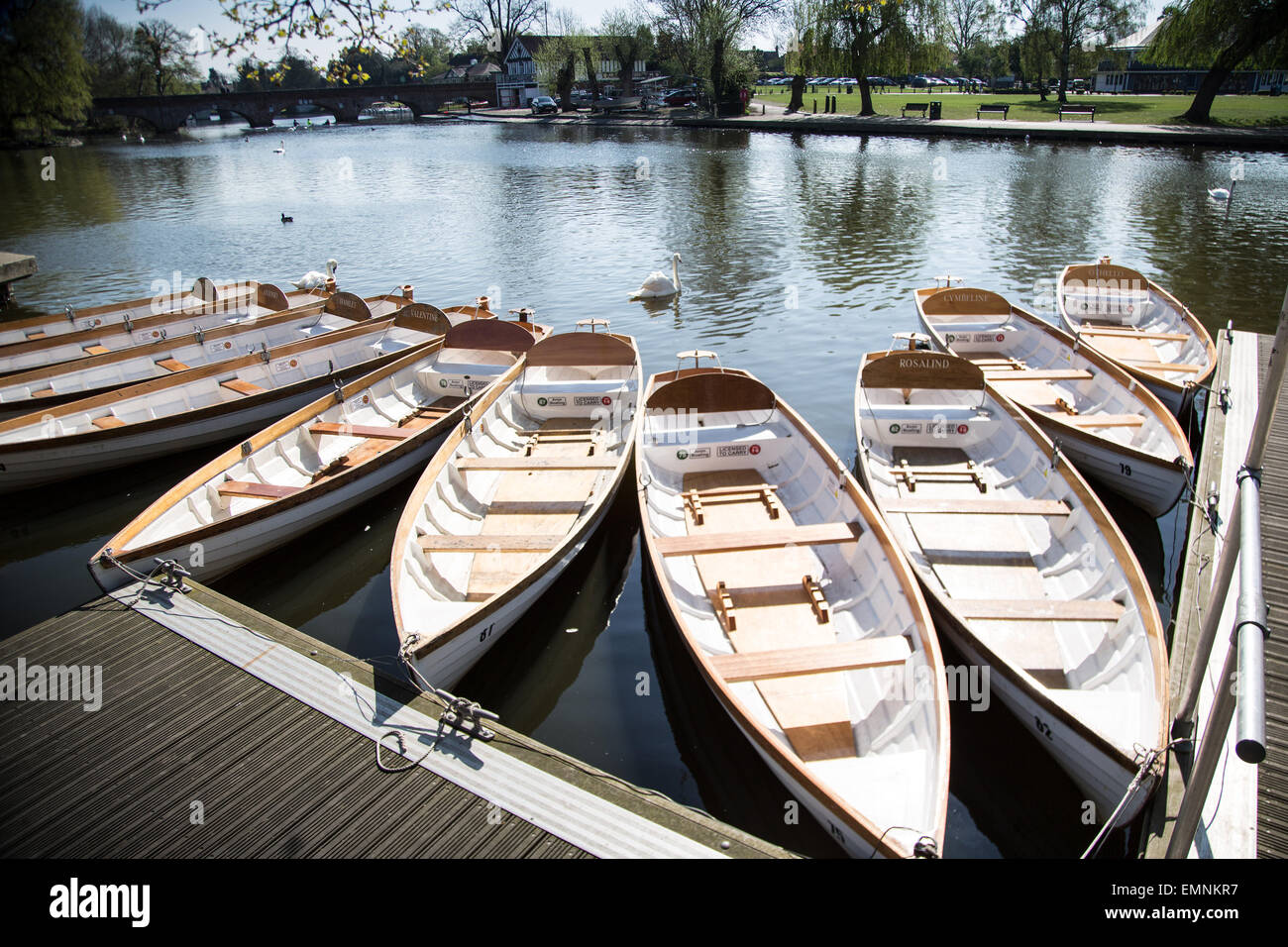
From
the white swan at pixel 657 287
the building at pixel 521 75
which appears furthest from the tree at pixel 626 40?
the white swan at pixel 657 287

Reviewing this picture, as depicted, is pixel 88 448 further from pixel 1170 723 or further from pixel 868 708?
pixel 1170 723

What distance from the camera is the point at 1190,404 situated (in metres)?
11.8

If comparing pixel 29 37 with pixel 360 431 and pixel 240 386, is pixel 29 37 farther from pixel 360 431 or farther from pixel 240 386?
pixel 240 386

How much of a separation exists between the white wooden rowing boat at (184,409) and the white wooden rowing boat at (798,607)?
24.2 ft

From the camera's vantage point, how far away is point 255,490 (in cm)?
992

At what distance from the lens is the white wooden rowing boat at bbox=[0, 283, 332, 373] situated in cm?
1569

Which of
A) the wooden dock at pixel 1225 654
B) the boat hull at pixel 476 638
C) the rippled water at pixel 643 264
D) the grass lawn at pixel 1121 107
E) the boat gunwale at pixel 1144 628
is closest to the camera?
the wooden dock at pixel 1225 654

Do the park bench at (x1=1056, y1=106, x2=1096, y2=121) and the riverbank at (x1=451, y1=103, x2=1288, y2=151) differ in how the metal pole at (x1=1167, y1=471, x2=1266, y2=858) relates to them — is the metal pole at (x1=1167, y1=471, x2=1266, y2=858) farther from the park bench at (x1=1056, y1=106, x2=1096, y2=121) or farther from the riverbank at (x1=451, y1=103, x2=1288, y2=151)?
the park bench at (x1=1056, y1=106, x2=1096, y2=121)

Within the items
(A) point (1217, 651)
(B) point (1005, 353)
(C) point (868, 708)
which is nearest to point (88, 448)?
(C) point (868, 708)

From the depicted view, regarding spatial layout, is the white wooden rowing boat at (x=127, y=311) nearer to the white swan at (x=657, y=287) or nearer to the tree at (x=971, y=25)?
the white swan at (x=657, y=287)

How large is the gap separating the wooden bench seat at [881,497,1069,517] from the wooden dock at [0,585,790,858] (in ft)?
16.2

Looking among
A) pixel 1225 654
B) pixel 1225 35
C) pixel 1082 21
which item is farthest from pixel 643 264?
pixel 1082 21

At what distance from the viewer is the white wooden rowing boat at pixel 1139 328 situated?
1220 centimetres
